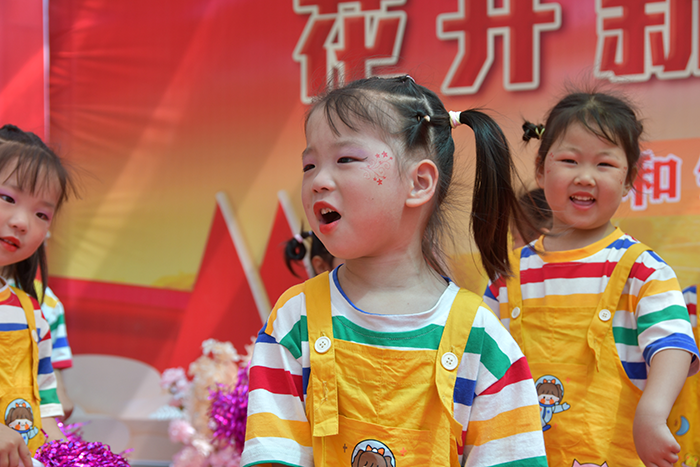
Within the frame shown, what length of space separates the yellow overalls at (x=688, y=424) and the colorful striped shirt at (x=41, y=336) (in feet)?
6.10

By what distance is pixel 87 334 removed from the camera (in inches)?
125

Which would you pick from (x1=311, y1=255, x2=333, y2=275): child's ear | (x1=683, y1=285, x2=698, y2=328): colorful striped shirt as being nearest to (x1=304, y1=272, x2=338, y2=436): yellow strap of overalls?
(x1=311, y1=255, x2=333, y2=275): child's ear

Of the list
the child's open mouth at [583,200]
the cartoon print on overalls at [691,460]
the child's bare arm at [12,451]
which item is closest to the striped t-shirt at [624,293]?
the child's open mouth at [583,200]

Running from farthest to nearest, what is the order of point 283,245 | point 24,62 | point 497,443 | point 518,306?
point 24,62 < point 283,245 < point 518,306 < point 497,443

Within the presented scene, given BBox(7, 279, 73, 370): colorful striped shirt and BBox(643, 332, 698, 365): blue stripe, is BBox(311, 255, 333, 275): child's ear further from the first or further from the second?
BBox(643, 332, 698, 365): blue stripe

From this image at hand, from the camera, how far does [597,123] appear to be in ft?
5.60

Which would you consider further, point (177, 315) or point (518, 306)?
point (177, 315)

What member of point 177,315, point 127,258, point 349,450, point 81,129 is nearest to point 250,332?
point 177,315

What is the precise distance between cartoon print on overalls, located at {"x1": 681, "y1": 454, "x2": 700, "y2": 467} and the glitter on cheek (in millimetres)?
1447

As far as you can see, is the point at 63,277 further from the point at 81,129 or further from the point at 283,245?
the point at 283,245

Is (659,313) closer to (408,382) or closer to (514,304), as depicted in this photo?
(514,304)

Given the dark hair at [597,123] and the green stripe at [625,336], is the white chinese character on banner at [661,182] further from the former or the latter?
the green stripe at [625,336]

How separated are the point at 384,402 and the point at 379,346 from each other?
0.10m

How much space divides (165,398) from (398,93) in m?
2.42
